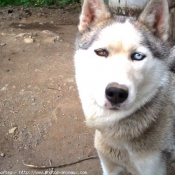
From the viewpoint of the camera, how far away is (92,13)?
2.64 metres

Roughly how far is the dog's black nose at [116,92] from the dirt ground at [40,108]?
165 centimetres

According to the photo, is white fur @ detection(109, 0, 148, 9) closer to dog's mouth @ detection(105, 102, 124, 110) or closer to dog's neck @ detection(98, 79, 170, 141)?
dog's neck @ detection(98, 79, 170, 141)

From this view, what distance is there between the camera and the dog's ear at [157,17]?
2.42 m

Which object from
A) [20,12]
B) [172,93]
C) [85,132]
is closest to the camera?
[172,93]

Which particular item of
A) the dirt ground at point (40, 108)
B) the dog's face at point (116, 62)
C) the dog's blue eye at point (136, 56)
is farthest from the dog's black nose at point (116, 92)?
the dirt ground at point (40, 108)

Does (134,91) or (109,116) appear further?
(109,116)

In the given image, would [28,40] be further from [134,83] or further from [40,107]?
[134,83]

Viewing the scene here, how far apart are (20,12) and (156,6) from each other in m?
6.79

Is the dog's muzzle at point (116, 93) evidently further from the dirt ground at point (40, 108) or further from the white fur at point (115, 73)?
the dirt ground at point (40, 108)

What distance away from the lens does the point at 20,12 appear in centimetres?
841

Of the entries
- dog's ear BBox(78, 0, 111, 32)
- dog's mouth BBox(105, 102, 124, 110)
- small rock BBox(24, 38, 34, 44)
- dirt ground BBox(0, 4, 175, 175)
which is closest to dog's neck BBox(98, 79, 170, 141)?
dog's mouth BBox(105, 102, 124, 110)

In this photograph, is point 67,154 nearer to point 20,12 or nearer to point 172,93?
point 172,93

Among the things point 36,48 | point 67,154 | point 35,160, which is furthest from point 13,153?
point 36,48

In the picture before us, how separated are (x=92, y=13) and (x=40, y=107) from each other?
2.07m
